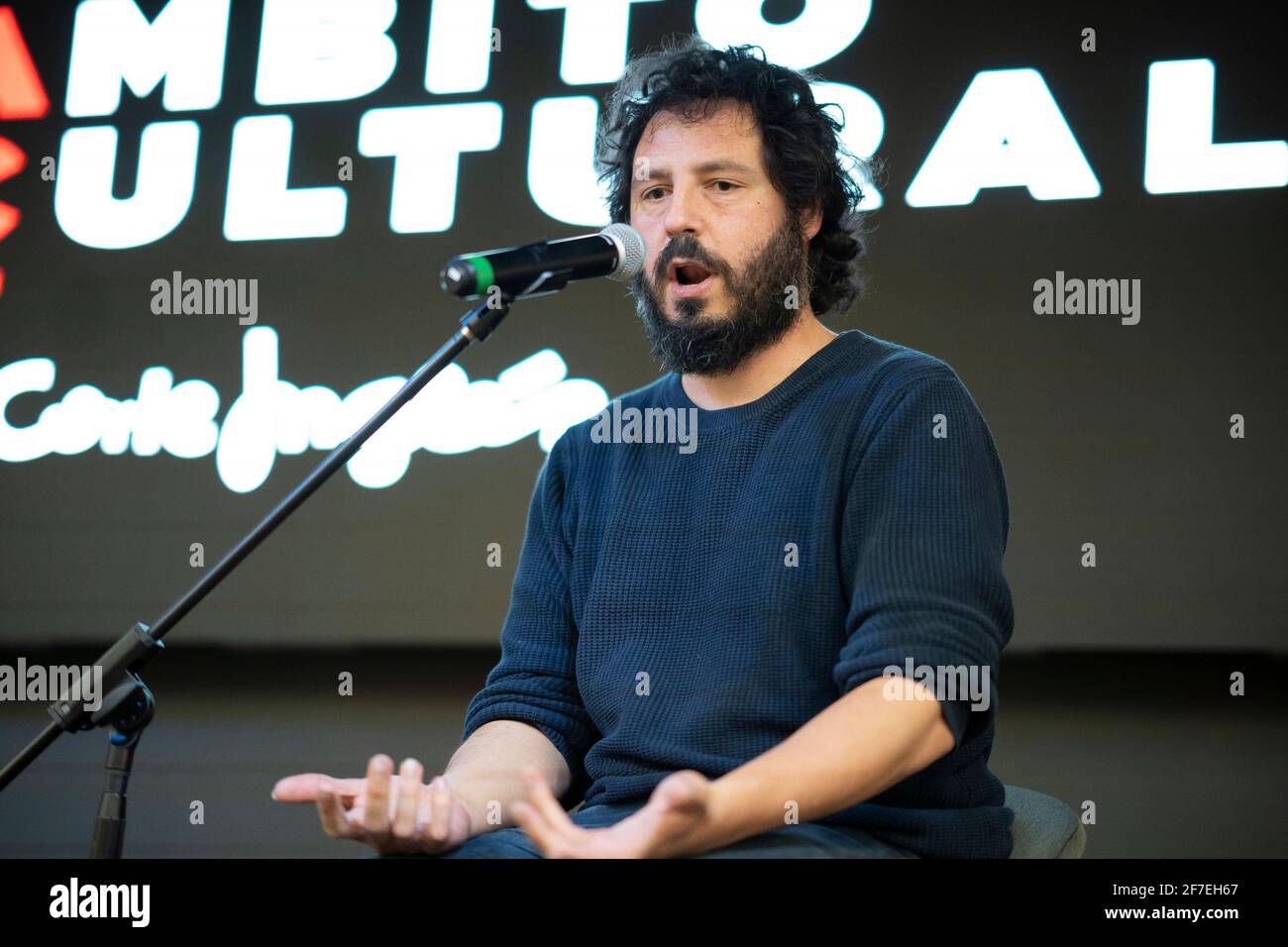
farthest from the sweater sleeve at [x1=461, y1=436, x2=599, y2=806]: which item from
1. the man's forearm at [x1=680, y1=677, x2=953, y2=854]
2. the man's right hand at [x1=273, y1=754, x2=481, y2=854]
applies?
the man's forearm at [x1=680, y1=677, x2=953, y2=854]

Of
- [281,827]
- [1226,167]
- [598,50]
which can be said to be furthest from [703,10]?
[281,827]

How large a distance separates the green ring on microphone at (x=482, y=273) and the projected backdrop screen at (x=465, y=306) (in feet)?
6.38

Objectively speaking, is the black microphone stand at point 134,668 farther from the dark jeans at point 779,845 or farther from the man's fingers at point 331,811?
the dark jeans at point 779,845

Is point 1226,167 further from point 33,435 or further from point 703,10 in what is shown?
point 33,435

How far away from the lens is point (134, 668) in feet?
4.42

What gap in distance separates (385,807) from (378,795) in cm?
2

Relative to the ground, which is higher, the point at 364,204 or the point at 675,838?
the point at 364,204

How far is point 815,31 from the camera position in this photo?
3203 millimetres

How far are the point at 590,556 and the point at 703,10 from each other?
2057 millimetres

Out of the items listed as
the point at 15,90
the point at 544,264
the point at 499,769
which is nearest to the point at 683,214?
the point at 544,264

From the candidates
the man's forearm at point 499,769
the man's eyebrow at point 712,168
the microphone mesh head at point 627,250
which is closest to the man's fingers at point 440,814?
the man's forearm at point 499,769

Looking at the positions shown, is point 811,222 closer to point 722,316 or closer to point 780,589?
point 722,316

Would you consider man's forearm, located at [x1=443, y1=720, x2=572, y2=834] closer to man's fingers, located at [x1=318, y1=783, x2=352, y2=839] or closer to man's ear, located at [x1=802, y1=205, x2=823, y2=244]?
man's fingers, located at [x1=318, y1=783, x2=352, y2=839]

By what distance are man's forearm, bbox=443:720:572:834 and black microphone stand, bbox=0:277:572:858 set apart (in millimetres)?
335
